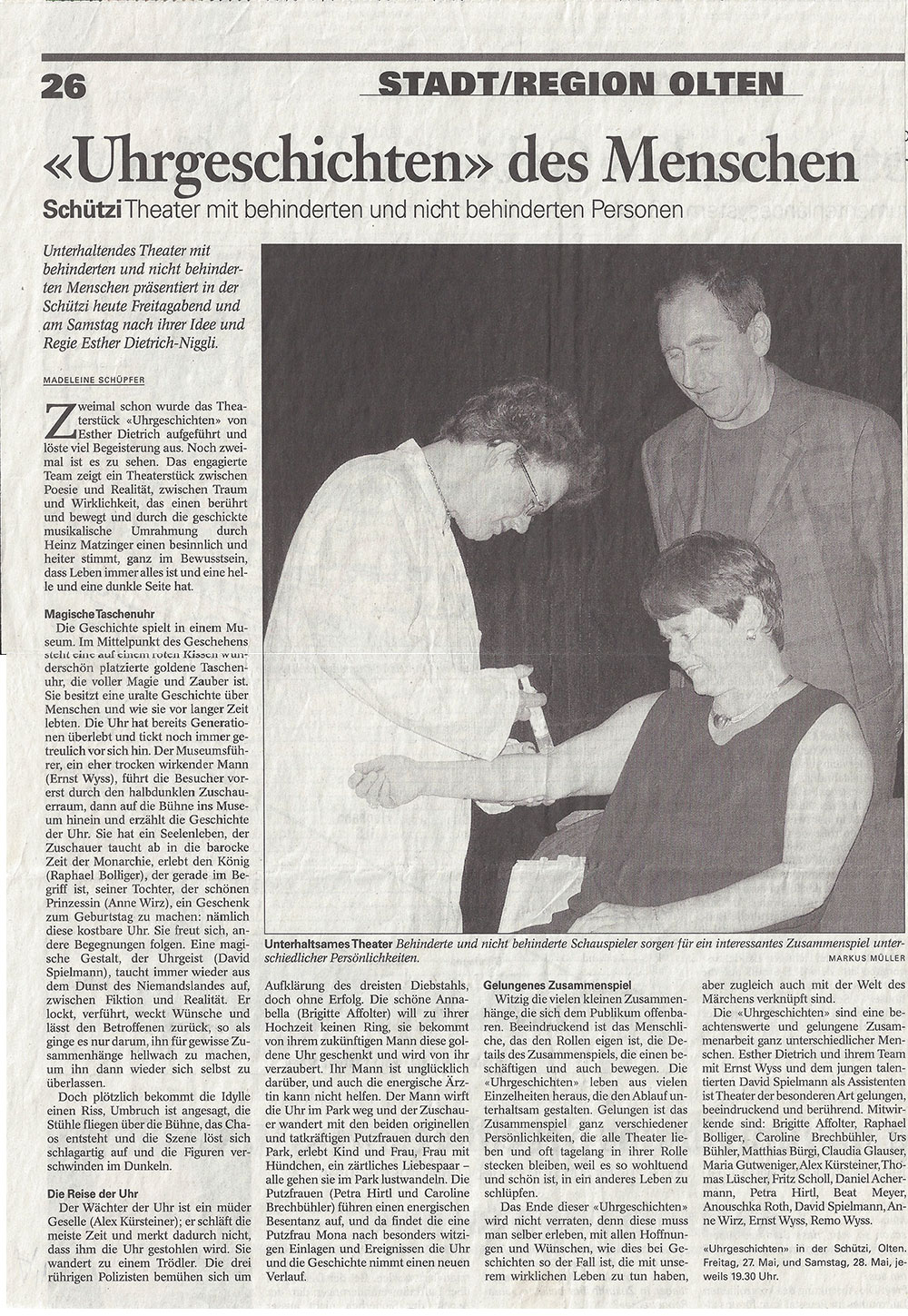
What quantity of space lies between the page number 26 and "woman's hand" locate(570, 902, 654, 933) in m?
1.86

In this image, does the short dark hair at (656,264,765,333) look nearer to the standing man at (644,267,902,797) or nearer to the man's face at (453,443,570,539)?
the standing man at (644,267,902,797)

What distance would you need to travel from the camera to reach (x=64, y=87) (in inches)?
77.5

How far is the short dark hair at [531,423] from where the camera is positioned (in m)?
1.95

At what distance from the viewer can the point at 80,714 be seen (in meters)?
1.94

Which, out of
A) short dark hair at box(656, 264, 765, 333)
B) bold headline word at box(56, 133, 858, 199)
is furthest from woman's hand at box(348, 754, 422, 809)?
bold headline word at box(56, 133, 858, 199)

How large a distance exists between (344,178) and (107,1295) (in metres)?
2.17

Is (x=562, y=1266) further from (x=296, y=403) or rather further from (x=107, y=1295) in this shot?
(x=296, y=403)

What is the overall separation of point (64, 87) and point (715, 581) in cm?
158

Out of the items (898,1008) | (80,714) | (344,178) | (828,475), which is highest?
(344,178)

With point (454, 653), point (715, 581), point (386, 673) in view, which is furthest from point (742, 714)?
point (386, 673)

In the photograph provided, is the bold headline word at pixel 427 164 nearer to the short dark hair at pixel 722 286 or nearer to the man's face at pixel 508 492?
the short dark hair at pixel 722 286

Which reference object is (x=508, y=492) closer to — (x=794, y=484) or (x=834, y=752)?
(x=794, y=484)

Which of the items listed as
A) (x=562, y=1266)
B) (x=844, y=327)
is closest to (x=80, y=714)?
(x=562, y=1266)

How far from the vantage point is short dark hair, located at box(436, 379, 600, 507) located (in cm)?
195
